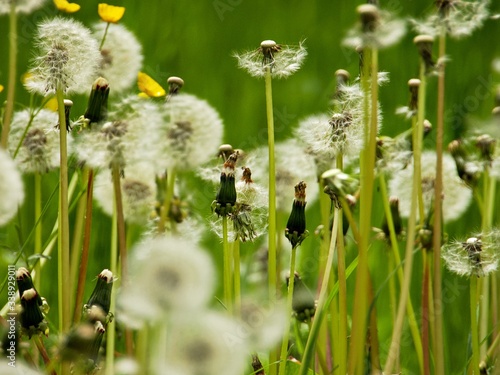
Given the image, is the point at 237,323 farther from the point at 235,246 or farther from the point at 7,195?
the point at 235,246

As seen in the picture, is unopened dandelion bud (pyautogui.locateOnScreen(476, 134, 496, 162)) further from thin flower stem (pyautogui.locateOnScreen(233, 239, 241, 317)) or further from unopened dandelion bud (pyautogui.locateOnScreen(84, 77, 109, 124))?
unopened dandelion bud (pyautogui.locateOnScreen(84, 77, 109, 124))

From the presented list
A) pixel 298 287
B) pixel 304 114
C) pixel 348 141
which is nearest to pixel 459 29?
pixel 348 141

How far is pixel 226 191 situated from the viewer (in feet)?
2.32

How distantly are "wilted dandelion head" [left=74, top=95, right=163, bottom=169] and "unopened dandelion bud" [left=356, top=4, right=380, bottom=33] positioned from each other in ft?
0.80

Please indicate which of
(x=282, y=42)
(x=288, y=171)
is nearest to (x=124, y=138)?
(x=288, y=171)

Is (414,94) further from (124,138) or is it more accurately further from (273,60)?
(124,138)

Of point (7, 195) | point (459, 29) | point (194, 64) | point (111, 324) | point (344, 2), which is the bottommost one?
point (111, 324)

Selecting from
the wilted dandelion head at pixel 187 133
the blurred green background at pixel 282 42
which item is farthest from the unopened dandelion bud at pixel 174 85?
the blurred green background at pixel 282 42

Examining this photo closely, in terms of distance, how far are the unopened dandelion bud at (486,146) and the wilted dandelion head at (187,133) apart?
33 centimetres

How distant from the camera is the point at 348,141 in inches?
30.2

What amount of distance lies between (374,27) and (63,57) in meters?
0.33

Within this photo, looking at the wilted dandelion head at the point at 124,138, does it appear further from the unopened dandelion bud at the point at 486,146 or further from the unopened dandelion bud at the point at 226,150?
the unopened dandelion bud at the point at 486,146

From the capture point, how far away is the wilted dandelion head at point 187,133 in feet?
2.24

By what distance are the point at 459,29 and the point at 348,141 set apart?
0.51 feet
